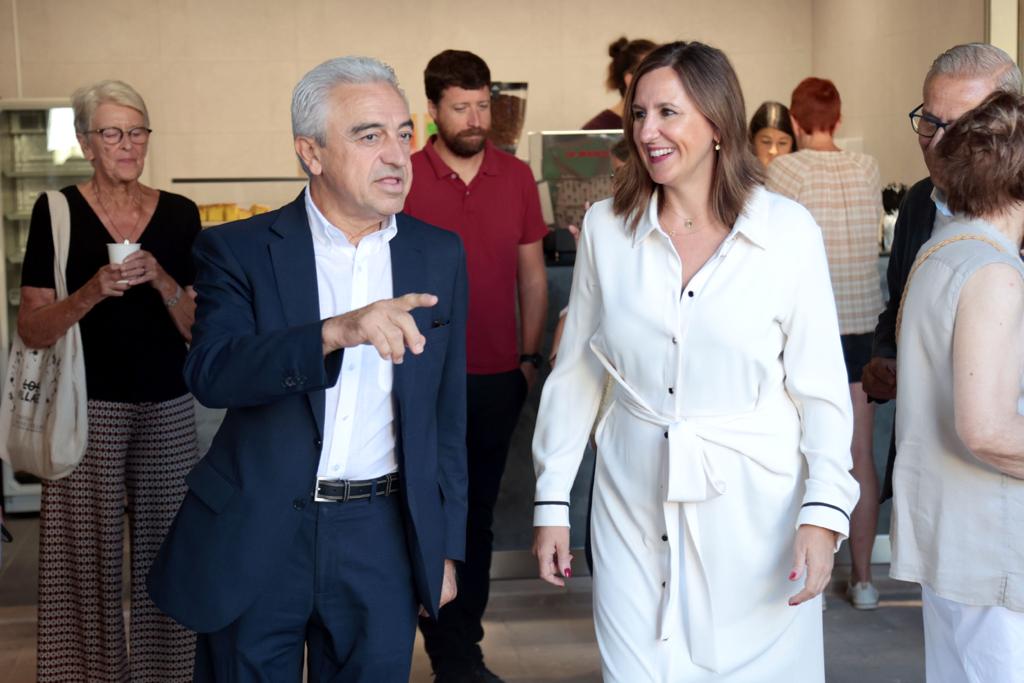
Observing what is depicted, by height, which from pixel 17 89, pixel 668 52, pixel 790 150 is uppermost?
pixel 17 89

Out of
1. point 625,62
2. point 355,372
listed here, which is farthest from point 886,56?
point 355,372

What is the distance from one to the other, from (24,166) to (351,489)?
5.11 m

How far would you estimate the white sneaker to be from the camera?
458 centimetres

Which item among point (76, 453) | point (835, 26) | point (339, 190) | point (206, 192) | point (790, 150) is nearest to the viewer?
point (339, 190)

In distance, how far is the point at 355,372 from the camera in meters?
2.20

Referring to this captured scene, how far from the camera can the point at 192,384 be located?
6.79 feet

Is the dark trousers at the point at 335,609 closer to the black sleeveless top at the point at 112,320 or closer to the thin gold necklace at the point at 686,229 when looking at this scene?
the thin gold necklace at the point at 686,229

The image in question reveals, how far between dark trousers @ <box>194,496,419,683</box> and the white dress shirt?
0.08 m

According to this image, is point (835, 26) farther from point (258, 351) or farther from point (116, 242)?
point (258, 351)

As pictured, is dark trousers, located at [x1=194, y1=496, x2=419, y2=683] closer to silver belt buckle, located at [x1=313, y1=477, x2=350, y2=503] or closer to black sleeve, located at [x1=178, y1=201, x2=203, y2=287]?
silver belt buckle, located at [x1=313, y1=477, x2=350, y2=503]

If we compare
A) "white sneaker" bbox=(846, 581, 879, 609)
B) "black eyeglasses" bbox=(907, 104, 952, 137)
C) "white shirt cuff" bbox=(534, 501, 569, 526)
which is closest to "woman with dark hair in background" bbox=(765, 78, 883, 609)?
"white sneaker" bbox=(846, 581, 879, 609)

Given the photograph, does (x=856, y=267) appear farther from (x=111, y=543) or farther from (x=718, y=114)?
(x=111, y=543)

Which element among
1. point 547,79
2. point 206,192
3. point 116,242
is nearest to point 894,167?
point 547,79

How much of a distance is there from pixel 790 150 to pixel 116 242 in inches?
142
